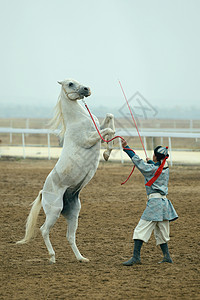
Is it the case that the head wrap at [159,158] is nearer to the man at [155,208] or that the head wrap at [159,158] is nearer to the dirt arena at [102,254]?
the man at [155,208]

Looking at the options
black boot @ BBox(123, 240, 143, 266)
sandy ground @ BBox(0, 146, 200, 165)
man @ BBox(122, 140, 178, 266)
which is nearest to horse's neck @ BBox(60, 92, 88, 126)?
man @ BBox(122, 140, 178, 266)

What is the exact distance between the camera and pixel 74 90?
5.96 meters

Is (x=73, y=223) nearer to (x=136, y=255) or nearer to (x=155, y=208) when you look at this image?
(x=136, y=255)

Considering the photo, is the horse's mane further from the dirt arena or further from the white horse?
the dirt arena

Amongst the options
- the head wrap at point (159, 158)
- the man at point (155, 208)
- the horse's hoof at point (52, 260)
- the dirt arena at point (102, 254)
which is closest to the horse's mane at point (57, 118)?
the man at point (155, 208)

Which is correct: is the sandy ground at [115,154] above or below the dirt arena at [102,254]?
above

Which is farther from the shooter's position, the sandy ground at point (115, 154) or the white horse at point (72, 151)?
the sandy ground at point (115, 154)

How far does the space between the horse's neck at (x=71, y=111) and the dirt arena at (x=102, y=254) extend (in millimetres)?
1747

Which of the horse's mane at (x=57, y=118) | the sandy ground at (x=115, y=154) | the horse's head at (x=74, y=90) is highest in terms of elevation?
the horse's head at (x=74, y=90)

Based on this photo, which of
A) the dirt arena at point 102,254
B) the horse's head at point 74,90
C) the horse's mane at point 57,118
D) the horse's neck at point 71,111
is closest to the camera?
the dirt arena at point 102,254

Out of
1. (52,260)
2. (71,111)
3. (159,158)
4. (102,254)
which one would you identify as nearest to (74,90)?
(71,111)

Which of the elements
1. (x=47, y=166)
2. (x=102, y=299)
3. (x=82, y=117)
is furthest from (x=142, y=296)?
(x=47, y=166)

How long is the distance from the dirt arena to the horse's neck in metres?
1.75

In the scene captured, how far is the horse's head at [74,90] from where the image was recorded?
591cm
